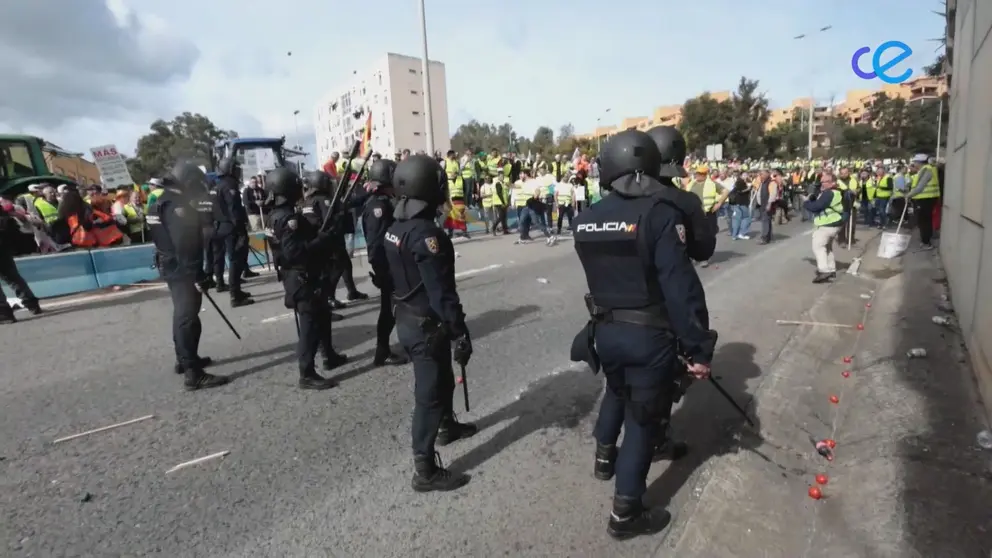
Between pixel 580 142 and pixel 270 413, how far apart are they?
64.2 m

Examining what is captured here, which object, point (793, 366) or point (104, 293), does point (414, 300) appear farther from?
point (104, 293)

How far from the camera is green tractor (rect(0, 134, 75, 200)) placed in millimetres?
12797

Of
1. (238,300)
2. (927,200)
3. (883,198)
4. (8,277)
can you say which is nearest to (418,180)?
(238,300)

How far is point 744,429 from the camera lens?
3896 mm

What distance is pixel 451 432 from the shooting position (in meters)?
3.87

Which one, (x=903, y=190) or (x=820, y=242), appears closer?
(x=820, y=242)

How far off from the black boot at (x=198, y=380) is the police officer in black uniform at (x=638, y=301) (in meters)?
3.67

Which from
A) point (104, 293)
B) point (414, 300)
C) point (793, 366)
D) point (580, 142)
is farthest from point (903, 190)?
point (580, 142)

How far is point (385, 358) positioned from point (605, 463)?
271 centimetres

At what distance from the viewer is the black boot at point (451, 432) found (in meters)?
3.86

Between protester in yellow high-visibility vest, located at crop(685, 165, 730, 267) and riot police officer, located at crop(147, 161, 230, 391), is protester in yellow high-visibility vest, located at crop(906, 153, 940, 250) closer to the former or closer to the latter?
protester in yellow high-visibility vest, located at crop(685, 165, 730, 267)

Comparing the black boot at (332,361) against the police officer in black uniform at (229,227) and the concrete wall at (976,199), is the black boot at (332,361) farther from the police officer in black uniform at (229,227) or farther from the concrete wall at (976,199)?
the concrete wall at (976,199)

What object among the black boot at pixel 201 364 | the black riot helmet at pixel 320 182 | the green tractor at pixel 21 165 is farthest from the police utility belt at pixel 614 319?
the green tractor at pixel 21 165

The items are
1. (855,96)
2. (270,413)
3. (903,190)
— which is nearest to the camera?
(270,413)
